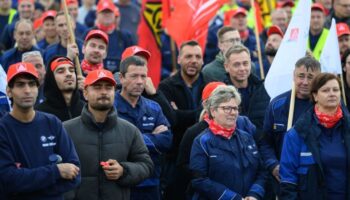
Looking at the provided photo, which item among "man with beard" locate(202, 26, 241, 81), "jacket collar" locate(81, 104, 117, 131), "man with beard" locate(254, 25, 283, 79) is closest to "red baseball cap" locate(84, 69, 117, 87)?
"jacket collar" locate(81, 104, 117, 131)

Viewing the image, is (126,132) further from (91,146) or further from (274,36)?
(274,36)

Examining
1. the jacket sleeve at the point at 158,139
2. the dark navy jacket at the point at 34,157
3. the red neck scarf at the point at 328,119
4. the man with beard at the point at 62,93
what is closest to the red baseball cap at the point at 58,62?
the man with beard at the point at 62,93

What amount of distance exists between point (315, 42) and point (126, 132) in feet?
21.0

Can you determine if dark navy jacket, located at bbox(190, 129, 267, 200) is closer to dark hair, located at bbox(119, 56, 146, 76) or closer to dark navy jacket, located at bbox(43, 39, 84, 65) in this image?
dark hair, located at bbox(119, 56, 146, 76)

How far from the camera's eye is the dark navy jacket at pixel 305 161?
11.0 m

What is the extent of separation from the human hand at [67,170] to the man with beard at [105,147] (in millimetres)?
640

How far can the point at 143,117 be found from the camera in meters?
12.3

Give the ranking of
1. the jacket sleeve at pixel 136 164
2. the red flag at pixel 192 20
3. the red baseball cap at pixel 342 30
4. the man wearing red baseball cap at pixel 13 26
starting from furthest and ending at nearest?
the man wearing red baseball cap at pixel 13 26
the red flag at pixel 192 20
the red baseball cap at pixel 342 30
the jacket sleeve at pixel 136 164

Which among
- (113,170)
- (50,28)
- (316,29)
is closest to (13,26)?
(50,28)

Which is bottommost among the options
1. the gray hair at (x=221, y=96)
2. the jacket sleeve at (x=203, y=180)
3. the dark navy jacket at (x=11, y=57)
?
the jacket sleeve at (x=203, y=180)

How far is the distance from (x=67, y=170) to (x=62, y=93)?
7.14 feet

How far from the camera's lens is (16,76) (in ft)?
34.2

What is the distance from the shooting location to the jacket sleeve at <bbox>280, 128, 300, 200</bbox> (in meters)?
11.1

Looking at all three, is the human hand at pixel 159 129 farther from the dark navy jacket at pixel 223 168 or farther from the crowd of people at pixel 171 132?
the dark navy jacket at pixel 223 168
